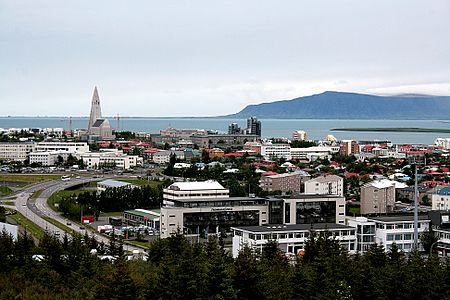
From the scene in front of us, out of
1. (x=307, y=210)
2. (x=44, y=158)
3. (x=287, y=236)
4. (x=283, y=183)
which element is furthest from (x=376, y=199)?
(x=44, y=158)

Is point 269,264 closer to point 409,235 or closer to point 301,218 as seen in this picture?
point 409,235

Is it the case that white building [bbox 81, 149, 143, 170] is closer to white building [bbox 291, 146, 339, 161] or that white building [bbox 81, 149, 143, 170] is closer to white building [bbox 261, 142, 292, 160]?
white building [bbox 261, 142, 292, 160]

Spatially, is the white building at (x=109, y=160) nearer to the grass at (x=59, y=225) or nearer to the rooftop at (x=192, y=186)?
the grass at (x=59, y=225)

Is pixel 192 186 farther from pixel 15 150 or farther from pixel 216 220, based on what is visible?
pixel 15 150

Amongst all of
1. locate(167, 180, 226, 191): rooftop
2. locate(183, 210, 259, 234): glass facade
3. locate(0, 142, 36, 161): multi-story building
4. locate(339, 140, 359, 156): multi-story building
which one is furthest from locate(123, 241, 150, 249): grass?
locate(339, 140, 359, 156): multi-story building

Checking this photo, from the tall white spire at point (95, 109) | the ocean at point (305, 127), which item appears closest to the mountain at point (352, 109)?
the ocean at point (305, 127)

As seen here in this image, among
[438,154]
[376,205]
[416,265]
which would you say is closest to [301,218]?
[376,205]
